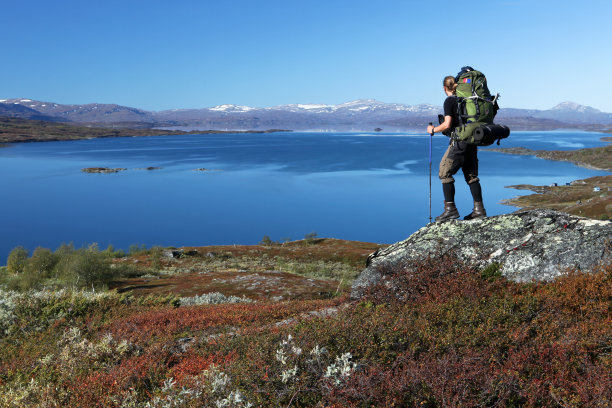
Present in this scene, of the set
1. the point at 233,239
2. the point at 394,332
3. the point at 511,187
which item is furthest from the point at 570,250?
the point at 511,187

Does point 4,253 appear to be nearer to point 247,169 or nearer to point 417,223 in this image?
point 417,223

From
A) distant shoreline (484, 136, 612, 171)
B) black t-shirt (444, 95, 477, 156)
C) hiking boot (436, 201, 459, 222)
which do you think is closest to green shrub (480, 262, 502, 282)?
hiking boot (436, 201, 459, 222)

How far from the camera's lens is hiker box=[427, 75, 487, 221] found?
9.34 metres

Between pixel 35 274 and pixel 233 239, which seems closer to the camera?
pixel 35 274

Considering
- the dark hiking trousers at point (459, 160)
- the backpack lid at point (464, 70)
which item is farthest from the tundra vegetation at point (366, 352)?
the backpack lid at point (464, 70)

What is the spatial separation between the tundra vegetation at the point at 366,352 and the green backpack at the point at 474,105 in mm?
2956

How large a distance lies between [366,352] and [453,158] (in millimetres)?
6216

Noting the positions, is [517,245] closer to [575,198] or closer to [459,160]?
[459,160]

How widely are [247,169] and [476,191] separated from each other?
158 meters

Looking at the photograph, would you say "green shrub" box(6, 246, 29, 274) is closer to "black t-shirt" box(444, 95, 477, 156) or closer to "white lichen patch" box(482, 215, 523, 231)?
"black t-shirt" box(444, 95, 477, 156)

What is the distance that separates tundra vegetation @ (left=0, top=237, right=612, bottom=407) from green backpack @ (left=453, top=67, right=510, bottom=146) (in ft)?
9.70

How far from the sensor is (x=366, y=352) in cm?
505

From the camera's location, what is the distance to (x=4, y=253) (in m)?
70.3

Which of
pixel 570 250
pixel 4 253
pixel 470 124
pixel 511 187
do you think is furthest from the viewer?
pixel 511 187
